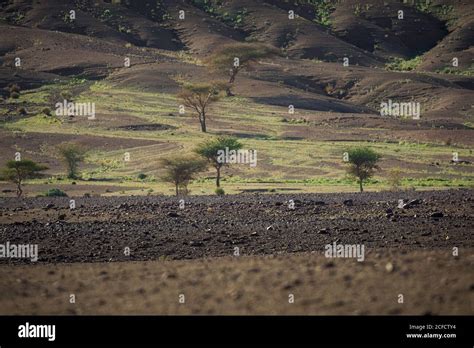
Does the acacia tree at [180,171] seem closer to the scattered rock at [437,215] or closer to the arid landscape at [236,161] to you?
the arid landscape at [236,161]

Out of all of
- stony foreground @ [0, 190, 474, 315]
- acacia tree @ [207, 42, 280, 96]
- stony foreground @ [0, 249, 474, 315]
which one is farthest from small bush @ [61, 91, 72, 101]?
stony foreground @ [0, 249, 474, 315]

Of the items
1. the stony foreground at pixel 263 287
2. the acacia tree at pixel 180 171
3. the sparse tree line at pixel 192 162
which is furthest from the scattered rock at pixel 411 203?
the acacia tree at pixel 180 171

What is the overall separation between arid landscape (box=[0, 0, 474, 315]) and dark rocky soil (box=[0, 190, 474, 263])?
0.40 feet

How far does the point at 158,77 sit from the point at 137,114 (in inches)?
852

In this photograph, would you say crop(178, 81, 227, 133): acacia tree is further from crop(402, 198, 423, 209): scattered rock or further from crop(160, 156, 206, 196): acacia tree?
crop(402, 198, 423, 209): scattered rock

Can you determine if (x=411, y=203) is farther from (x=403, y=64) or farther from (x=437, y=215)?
(x=403, y=64)

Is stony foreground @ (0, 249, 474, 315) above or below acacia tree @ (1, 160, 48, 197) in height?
below

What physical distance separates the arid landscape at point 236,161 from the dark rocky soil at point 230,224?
12cm

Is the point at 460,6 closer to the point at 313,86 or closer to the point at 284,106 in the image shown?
the point at 313,86

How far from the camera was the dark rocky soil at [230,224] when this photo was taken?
2027cm

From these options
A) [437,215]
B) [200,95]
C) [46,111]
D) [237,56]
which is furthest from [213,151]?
[237,56]

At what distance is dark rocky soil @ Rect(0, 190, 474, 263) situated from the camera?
20266 mm

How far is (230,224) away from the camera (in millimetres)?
25750

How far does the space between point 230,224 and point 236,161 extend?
2887cm
